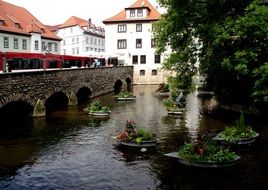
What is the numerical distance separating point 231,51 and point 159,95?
24.6 metres

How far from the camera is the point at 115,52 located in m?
76.6

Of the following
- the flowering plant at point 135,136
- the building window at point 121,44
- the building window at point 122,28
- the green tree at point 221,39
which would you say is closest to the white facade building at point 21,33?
the building window at point 121,44

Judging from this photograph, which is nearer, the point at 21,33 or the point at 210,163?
the point at 210,163

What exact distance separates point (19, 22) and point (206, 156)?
50078 mm

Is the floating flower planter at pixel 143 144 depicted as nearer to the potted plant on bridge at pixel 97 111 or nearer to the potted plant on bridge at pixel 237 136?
the potted plant on bridge at pixel 237 136

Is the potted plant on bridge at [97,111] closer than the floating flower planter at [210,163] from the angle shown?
No

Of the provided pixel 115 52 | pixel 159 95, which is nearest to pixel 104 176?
pixel 159 95

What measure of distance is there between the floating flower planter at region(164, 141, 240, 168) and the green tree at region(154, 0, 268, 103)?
10.1m

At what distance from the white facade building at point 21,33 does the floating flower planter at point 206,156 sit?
41.3m

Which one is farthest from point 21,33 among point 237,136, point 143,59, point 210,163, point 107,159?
point 210,163

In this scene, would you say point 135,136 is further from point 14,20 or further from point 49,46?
point 49,46

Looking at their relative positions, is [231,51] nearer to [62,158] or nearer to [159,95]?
[62,158]

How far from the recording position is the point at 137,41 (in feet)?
248

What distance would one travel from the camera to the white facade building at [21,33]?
56438 mm
